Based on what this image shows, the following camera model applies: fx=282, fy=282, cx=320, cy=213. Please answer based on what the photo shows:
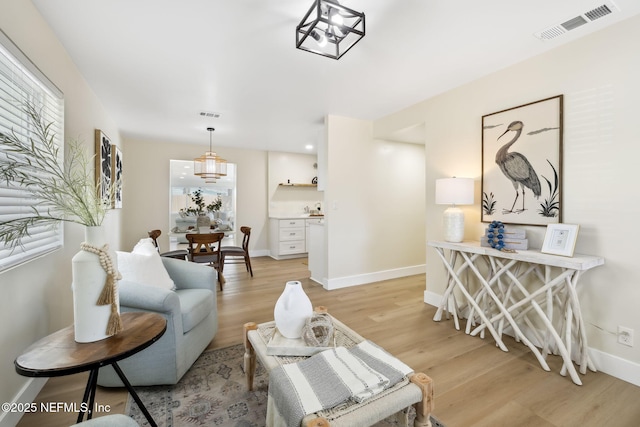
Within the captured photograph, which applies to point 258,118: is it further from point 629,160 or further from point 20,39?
point 629,160

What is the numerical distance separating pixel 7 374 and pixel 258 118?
3.53 meters

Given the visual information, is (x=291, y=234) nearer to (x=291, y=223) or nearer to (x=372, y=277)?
(x=291, y=223)

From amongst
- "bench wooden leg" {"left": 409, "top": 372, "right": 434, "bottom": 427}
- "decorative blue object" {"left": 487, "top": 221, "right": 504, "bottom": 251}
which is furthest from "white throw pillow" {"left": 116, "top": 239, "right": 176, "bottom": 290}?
"decorative blue object" {"left": 487, "top": 221, "right": 504, "bottom": 251}

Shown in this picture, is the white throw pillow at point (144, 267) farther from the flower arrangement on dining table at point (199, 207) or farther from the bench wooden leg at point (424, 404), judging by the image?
the flower arrangement on dining table at point (199, 207)

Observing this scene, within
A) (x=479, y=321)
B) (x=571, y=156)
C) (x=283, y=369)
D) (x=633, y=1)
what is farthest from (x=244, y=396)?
(x=633, y=1)

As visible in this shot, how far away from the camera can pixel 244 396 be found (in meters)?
1.74

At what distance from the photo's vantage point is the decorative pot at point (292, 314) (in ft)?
5.04

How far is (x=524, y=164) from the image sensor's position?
8.02ft

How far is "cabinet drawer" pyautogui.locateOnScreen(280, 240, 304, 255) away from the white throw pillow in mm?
3832

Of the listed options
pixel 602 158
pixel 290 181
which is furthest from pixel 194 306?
pixel 290 181

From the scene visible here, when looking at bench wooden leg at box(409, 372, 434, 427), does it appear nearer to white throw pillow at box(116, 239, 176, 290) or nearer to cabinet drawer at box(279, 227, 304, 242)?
white throw pillow at box(116, 239, 176, 290)

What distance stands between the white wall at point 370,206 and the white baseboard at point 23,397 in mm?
2854

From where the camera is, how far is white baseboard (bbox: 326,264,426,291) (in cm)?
395

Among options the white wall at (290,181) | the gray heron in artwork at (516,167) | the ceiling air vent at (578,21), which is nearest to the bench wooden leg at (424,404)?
the gray heron in artwork at (516,167)
